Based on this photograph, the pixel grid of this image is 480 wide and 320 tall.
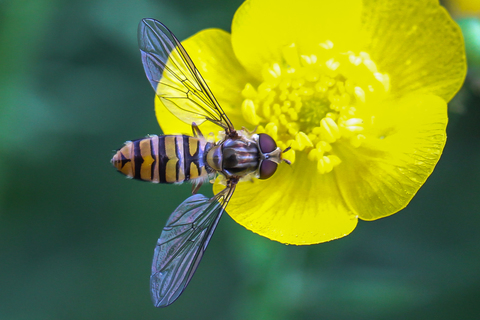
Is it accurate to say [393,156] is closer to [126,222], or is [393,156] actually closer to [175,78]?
[175,78]

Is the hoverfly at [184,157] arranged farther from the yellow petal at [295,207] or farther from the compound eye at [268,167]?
the yellow petal at [295,207]

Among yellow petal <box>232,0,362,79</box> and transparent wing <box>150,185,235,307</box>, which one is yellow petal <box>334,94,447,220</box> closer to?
yellow petal <box>232,0,362,79</box>

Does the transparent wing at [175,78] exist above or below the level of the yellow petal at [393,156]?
above

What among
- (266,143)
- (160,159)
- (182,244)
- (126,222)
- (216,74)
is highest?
(216,74)

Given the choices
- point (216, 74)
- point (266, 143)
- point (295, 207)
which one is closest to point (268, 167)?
point (266, 143)

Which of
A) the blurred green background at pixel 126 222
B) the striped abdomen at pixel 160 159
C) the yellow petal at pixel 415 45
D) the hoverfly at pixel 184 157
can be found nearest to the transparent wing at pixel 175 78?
the hoverfly at pixel 184 157

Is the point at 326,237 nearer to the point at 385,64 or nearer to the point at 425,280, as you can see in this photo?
the point at 385,64

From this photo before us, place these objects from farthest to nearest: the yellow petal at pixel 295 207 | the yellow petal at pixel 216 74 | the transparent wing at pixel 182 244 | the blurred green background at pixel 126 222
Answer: the blurred green background at pixel 126 222 → the yellow petal at pixel 216 74 → the yellow petal at pixel 295 207 → the transparent wing at pixel 182 244
